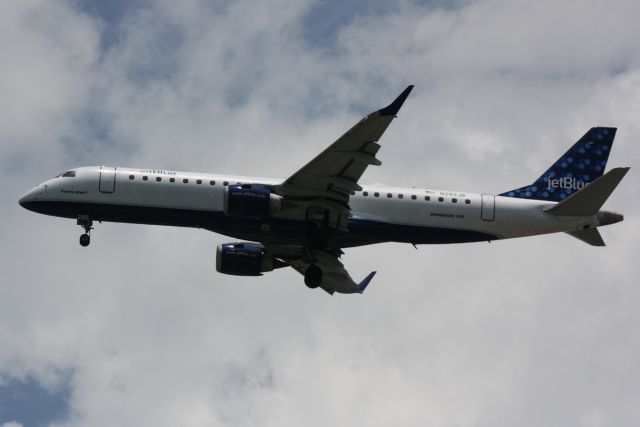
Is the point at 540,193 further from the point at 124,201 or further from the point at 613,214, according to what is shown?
the point at 124,201

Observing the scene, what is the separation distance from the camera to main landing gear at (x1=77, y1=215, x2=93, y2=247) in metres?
60.1

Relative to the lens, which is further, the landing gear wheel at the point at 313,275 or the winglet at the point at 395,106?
the landing gear wheel at the point at 313,275

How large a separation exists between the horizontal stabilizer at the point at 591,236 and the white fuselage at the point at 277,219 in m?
0.38

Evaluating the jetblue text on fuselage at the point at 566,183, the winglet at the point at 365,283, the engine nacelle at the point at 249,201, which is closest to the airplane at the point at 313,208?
the engine nacelle at the point at 249,201

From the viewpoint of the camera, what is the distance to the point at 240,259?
63656mm

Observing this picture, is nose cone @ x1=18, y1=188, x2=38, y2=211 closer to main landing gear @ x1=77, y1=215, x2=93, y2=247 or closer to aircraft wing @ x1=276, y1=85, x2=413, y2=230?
main landing gear @ x1=77, y1=215, x2=93, y2=247

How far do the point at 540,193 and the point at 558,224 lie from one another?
103 inches

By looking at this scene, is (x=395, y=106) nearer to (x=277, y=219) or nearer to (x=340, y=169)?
(x=340, y=169)

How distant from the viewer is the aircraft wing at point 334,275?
2498 inches

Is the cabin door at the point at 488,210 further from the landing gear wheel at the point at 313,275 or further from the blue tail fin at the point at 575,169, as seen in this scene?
the landing gear wheel at the point at 313,275

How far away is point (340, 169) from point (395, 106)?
6.02 metres

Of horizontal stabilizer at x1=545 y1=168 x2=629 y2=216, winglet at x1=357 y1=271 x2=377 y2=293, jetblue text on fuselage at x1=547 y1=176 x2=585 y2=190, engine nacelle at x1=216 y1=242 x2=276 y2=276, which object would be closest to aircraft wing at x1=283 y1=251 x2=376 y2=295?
winglet at x1=357 y1=271 x2=377 y2=293

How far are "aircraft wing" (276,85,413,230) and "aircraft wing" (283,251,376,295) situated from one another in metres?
4.73

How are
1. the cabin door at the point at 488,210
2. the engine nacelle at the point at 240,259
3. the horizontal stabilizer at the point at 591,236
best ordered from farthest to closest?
the engine nacelle at the point at 240,259, the cabin door at the point at 488,210, the horizontal stabilizer at the point at 591,236
